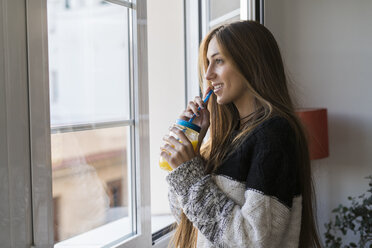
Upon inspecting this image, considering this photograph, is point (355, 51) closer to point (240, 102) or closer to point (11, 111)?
point (240, 102)

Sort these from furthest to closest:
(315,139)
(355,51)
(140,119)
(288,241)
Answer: (355,51)
(315,139)
(140,119)
(288,241)

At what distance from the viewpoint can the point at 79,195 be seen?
1.16 metres

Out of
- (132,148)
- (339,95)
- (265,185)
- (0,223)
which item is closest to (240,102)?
(265,185)

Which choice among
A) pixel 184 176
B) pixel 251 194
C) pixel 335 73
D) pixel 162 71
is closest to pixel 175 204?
pixel 184 176

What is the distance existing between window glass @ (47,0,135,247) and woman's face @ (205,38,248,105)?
0.38m

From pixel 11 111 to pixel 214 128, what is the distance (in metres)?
0.63

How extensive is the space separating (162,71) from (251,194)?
1.19m

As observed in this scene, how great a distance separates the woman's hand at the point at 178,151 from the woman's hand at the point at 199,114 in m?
0.08

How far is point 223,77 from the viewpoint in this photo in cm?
106

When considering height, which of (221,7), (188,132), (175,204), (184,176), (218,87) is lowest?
(175,204)

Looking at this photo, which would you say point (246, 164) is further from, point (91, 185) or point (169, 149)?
point (91, 185)

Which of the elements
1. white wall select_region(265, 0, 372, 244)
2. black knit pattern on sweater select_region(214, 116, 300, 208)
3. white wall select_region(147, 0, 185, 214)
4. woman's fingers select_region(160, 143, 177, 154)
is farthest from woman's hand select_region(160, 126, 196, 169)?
white wall select_region(265, 0, 372, 244)

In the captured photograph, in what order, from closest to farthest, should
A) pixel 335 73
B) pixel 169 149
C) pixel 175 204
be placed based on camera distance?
pixel 169 149 < pixel 175 204 < pixel 335 73

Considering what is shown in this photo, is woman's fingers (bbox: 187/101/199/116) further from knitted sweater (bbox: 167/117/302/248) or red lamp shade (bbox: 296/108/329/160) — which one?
red lamp shade (bbox: 296/108/329/160)
